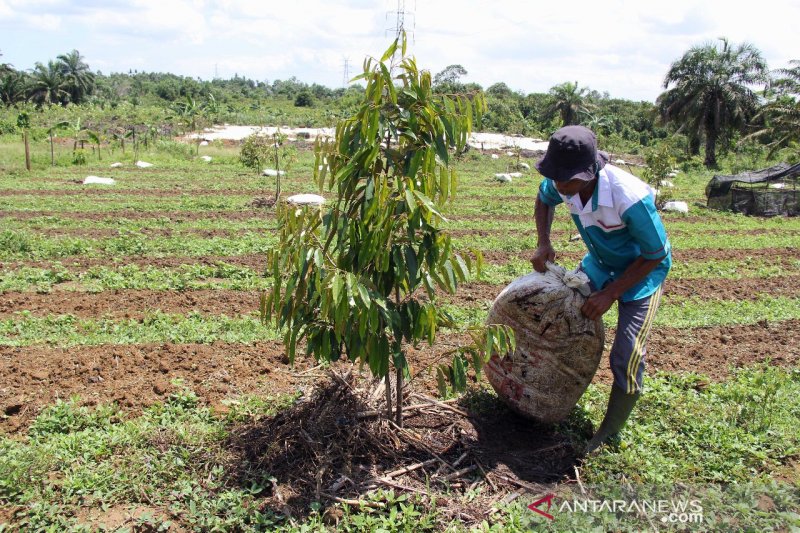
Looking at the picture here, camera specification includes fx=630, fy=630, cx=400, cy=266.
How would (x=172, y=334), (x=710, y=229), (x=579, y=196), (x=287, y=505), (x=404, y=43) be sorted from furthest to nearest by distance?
1. (x=710, y=229)
2. (x=172, y=334)
3. (x=579, y=196)
4. (x=287, y=505)
5. (x=404, y=43)

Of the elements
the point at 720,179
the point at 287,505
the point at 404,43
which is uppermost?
the point at 404,43

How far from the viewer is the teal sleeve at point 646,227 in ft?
10.3

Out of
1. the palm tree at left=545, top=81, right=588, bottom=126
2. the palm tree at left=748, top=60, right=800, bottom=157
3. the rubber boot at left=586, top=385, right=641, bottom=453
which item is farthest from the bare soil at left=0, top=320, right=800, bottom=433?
the palm tree at left=545, top=81, right=588, bottom=126

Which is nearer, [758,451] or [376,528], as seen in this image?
[376,528]

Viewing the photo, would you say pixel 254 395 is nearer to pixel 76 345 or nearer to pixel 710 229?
pixel 76 345

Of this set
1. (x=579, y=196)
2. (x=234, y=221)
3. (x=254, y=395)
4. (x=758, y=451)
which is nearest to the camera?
(x=579, y=196)

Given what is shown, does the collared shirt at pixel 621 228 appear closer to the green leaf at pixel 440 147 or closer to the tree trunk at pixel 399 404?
the green leaf at pixel 440 147

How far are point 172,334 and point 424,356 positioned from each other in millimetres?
2185

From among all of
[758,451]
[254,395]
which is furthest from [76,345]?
[758,451]

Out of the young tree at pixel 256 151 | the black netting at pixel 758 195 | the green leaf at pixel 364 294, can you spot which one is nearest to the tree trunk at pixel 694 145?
the black netting at pixel 758 195

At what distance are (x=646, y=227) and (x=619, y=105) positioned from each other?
180 ft

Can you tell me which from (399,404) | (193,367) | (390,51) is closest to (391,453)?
(399,404)

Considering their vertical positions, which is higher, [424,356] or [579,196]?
[579,196]

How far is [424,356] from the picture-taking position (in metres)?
5.08
